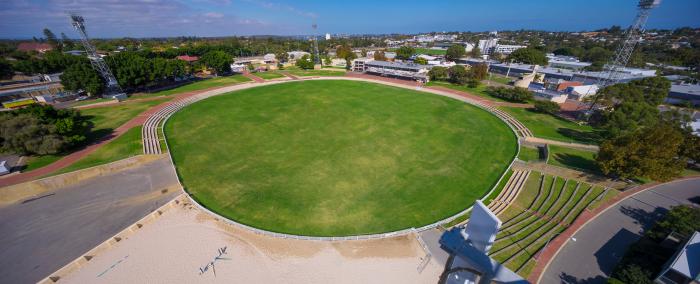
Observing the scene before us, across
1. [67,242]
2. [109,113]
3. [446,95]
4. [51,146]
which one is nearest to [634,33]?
[446,95]

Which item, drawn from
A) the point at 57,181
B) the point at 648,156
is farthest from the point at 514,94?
the point at 57,181

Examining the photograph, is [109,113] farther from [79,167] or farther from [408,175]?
[408,175]

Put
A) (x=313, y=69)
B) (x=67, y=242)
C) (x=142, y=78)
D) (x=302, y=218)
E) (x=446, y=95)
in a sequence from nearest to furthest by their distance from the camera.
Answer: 1. (x=67, y=242)
2. (x=302, y=218)
3. (x=142, y=78)
4. (x=446, y=95)
5. (x=313, y=69)

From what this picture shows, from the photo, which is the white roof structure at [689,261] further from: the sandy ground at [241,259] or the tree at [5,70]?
the tree at [5,70]

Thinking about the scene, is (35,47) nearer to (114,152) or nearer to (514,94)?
(114,152)

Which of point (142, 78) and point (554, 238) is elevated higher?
point (142, 78)

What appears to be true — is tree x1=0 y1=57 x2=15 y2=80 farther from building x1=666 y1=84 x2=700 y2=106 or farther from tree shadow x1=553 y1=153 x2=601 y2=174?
building x1=666 y1=84 x2=700 y2=106
